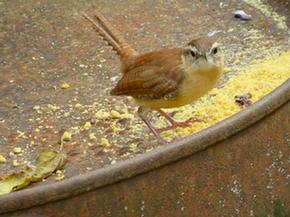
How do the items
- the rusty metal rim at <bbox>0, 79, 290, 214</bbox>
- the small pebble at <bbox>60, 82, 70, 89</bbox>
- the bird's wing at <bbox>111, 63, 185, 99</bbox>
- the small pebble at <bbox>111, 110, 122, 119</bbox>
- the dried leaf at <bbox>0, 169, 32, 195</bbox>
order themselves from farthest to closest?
1. the small pebble at <bbox>60, 82, 70, 89</bbox>
2. the small pebble at <bbox>111, 110, 122, 119</bbox>
3. the bird's wing at <bbox>111, 63, 185, 99</bbox>
4. the dried leaf at <bbox>0, 169, 32, 195</bbox>
5. the rusty metal rim at <bbox>0, 79, 290, 214</bbox>

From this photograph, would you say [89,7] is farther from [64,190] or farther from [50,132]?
[64,190]

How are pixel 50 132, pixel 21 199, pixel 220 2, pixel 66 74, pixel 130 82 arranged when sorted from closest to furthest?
pixel 21 199 < pixel 130 82 < pixel 50 132 < pixel 66 74 < pixel 220 2

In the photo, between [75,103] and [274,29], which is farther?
[274,29]

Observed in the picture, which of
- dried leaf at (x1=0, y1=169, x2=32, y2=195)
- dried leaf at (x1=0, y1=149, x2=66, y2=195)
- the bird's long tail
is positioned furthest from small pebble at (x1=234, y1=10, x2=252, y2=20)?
dried leaf at (x1=0, y1=169, x2=32, y2=195)

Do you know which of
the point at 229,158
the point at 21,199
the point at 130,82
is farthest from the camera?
the point at 130,82

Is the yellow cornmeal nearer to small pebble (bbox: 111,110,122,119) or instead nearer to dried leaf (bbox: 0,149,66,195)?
small pebble (bbox: 111,110,122,119)

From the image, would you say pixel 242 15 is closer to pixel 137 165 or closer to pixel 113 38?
pixel 113 38

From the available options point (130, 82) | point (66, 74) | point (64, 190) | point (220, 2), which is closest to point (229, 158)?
point (64, 190)
